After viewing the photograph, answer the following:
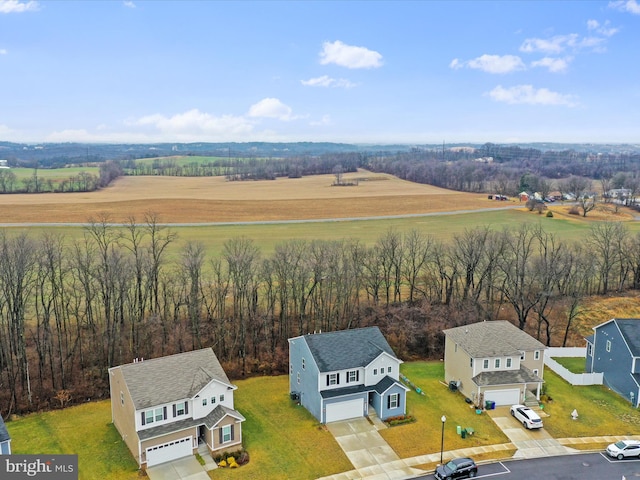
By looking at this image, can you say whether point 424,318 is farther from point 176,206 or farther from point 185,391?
point 176,206

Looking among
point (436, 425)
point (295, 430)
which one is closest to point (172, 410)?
point (295, 430)

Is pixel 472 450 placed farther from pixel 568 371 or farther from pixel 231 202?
pixel 231 202

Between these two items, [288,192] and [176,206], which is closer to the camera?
[176,206]

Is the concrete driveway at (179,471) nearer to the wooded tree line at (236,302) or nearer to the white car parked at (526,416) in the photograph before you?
the wooded tree line at (236,302)

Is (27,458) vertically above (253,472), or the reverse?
(27,458)

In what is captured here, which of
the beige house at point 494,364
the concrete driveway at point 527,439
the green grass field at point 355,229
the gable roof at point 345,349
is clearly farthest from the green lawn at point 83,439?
the green grass field at point 355,229

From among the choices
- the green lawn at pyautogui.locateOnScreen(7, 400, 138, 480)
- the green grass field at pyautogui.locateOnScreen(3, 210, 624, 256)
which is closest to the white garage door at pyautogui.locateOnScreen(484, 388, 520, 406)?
the green lawn at pyautogui.locateOnScreen(7, 400, 138, 480)

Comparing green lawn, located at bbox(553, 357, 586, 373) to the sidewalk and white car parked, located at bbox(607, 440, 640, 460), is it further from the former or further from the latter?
white car parked, located at bbox(607, 440, 640, 460)

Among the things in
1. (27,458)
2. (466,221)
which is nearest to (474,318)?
(27,458)
